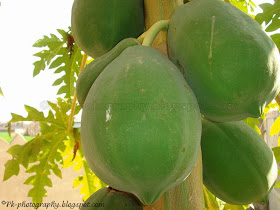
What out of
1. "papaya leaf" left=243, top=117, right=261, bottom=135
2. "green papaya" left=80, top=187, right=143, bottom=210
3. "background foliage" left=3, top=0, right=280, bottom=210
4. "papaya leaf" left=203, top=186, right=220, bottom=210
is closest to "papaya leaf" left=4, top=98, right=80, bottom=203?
"background foliage" left=3, top=0, right=280, bottom=210

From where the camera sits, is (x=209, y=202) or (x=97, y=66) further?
(x=209, y=202)

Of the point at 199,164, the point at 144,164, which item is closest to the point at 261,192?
the point at 199,164

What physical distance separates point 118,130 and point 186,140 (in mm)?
135

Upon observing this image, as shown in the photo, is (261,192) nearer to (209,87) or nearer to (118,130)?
(209,87)

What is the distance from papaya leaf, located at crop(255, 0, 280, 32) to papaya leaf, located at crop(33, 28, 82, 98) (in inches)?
38.4

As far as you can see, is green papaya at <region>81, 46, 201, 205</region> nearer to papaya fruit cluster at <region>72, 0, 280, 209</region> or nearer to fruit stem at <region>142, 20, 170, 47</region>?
papaya fruit cluster at <region>72, 0, 280, 209</region>

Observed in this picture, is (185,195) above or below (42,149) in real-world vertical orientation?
above

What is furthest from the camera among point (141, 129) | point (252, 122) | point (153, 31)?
point (252, 122)

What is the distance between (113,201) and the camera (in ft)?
3.65

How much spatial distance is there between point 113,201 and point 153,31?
566 mm

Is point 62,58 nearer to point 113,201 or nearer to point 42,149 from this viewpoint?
point 42,149

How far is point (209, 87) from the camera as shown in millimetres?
781

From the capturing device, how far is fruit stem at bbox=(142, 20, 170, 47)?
33.9 inches

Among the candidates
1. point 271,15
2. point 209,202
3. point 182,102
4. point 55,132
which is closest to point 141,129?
point 182,102
